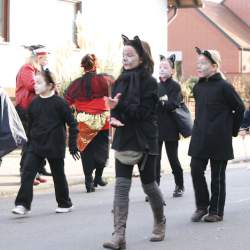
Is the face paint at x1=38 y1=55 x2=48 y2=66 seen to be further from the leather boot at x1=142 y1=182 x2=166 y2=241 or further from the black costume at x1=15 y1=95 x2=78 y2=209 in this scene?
the leather boot at x1=142 y1=182 x2=166 y2=241

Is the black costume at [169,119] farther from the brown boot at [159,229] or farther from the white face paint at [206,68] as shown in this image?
the brown boot at [159,229]

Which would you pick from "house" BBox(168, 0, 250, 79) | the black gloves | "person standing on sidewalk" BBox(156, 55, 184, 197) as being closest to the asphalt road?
"person standing on sidewalk" BBox(156, 55, 184, 197)

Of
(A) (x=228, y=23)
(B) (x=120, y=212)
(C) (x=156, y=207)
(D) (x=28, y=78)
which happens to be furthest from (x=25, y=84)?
(A) (x=228, y=23)

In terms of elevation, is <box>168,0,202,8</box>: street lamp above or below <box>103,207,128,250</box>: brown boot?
above

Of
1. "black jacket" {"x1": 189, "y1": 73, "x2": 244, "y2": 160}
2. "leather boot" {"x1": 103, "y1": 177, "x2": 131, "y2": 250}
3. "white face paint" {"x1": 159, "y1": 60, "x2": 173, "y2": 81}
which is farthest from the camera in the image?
"white face paint" {"x1": 159, "y1": 60, "x2": 173, "y2": 81}

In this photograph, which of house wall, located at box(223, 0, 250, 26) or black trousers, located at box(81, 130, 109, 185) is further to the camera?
house wall, located at box(223, 0, 250, 26)

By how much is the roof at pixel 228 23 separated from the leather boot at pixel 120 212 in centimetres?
4374

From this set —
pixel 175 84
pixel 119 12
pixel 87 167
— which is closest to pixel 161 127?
pixel 175 84

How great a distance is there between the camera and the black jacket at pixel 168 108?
32.6 ft

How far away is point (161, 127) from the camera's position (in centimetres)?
1010

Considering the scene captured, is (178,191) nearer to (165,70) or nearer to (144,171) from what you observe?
(165,70)

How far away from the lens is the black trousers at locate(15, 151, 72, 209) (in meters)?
8.83

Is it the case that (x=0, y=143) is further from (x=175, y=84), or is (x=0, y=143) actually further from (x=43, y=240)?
(x=175, y=84)

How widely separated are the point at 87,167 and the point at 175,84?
70.4 inches
